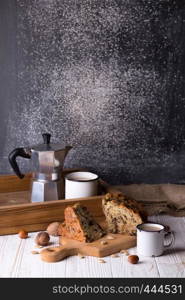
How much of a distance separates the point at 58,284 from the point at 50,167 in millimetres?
598

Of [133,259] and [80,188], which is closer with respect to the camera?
[133,259]

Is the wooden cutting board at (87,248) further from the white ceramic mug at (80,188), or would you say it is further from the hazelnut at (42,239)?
the white ceramic mug at (80,188)

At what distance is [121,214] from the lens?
1816 millimetres

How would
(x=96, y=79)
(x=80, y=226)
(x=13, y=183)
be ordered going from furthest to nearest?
1. (x=96, y=79)
2. (x=13, y=183)
3. (x=80, y=226)

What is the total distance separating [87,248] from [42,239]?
0.16 meters

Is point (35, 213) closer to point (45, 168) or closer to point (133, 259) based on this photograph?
point (45, 168)

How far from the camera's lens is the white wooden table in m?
1.55

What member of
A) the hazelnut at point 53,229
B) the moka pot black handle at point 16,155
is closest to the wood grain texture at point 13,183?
the moka pot black handle at point 16,155

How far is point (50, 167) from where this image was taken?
2000 mm

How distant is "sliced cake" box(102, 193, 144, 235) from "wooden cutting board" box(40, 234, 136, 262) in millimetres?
46

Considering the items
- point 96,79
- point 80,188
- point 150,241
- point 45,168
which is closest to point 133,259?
point 150,241

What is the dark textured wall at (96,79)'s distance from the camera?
2.22 metres

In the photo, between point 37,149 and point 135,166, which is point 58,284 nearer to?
point 37,149

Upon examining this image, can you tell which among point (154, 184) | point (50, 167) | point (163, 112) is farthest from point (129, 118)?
point (50, 167)
